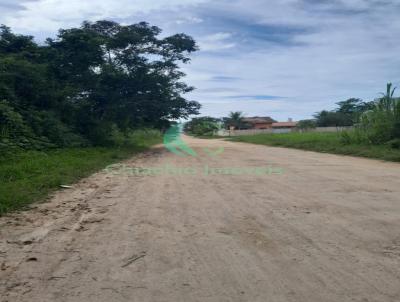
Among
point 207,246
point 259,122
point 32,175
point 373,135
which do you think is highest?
point 259,122

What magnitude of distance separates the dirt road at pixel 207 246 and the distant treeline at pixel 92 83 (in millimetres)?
9927

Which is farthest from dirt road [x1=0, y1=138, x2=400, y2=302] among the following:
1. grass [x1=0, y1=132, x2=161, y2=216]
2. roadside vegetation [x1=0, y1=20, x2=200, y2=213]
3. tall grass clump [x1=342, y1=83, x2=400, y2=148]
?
tall grass clump [x1=342, y1=83, x2=400, y2=148]

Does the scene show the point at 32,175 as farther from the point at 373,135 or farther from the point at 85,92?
the point at 373,135

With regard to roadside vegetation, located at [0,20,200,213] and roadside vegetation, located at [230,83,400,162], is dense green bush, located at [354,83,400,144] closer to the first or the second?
roadside vegetation, located at [230,83,400,162]

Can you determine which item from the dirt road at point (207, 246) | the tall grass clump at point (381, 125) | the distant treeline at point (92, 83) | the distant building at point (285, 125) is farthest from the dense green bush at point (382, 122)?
the distant building at point (285, 125)

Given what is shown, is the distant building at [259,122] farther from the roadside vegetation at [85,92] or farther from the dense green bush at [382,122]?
the dense green bush at [382,122]

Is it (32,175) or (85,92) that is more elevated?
(85,92)

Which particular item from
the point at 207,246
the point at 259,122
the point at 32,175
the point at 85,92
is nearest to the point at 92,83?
the point at 85,92

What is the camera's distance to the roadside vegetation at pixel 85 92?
1459 cm

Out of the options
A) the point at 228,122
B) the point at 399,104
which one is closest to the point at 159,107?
the point at 399,104

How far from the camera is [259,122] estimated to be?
102250mm

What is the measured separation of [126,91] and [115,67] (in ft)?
4.90

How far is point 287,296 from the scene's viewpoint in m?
3.30

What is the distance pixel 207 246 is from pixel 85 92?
1892 centimetres
